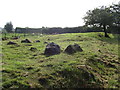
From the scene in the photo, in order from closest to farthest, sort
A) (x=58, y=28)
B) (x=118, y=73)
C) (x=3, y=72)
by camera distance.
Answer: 1. (x=3, y=72)
2. (x=118, y=73)
3. (x=58, y=28)

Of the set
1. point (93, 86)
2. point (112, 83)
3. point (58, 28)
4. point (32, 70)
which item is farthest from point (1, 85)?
point (58, 28)

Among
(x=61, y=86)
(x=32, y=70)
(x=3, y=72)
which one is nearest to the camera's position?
(x=61, y=86)

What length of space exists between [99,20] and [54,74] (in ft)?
149

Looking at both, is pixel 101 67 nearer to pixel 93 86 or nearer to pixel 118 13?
pixel 93 86

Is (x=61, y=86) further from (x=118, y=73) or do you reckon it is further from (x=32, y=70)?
(x=118, y=73)

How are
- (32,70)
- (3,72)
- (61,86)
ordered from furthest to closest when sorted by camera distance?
(32,70)
(3,72)
(61,86)

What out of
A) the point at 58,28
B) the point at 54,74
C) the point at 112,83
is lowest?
the point at 112,83

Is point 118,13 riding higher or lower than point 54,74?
higher

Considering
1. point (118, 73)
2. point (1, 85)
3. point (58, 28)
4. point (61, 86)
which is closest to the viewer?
point (1, 85)

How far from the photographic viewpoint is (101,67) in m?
18.0

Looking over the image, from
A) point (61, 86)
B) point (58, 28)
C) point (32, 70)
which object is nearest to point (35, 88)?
point (61, 86)

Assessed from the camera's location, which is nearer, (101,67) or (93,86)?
(93,86)

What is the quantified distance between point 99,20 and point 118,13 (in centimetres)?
829

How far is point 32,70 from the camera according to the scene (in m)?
15.5
